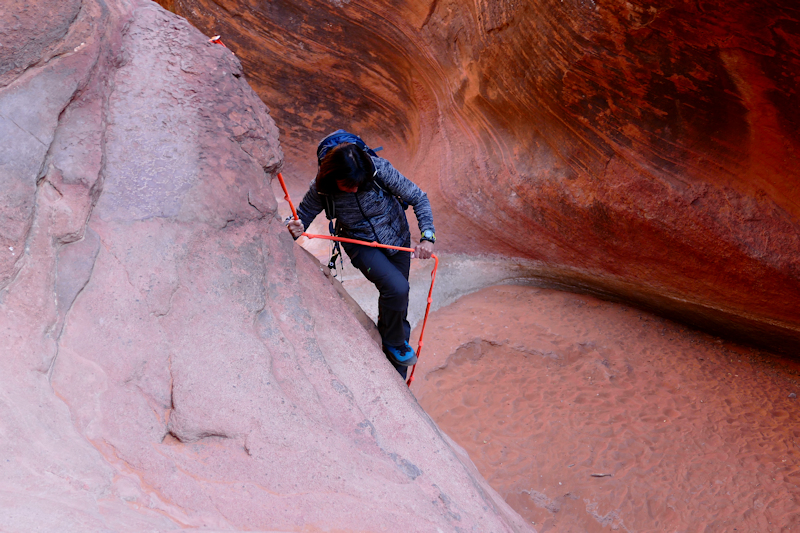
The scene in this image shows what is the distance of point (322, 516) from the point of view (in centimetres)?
153

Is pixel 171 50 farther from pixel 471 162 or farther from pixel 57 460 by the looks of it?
pixel 471 162

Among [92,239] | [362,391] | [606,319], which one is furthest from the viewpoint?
[606,319]

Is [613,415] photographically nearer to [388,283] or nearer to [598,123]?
[388,283]

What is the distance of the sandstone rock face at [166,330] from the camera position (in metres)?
1.46

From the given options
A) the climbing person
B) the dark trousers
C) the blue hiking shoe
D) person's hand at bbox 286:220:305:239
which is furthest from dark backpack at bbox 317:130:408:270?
the blue hiking shoe

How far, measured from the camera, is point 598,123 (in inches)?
169

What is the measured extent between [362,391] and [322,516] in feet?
1.91

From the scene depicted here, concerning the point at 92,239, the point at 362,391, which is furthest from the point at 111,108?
the point at 362,391

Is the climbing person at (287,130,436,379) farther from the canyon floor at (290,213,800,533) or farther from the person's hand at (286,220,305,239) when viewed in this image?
the canyon floor at (290,213,800,533)

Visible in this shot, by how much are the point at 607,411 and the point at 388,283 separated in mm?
2173

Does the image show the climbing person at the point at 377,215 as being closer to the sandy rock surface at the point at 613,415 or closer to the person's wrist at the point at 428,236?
the person's wrist at the point at 428,236

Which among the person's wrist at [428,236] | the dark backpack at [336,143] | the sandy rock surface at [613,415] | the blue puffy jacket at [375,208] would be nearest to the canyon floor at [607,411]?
the sandy rock surface at [613,415]

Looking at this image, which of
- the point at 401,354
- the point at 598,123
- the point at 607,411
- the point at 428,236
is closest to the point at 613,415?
the point at 607,411

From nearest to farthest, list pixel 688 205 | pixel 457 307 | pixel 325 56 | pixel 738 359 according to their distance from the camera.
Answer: pixel 688 205
pixel 738 359
pixel 457 307
pixel 325 56
